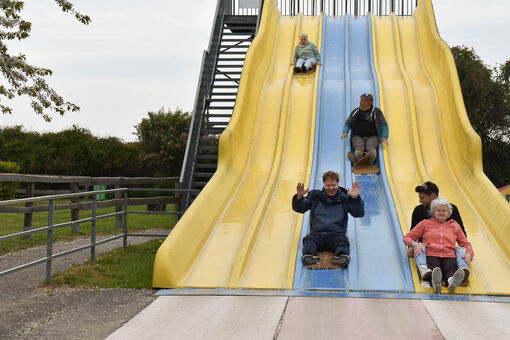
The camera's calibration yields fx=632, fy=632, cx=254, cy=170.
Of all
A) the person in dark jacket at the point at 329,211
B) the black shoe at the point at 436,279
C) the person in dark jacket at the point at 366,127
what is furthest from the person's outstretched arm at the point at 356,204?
the person in dark jacket at the point at 366,127

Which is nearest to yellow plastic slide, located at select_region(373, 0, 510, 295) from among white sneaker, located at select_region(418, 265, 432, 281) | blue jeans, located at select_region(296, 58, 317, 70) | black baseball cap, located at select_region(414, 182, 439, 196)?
white sneaker, located at select_region(418, 265, 432, 281)

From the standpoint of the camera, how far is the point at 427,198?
7.30 meters

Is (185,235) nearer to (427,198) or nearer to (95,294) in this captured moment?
(95,294)

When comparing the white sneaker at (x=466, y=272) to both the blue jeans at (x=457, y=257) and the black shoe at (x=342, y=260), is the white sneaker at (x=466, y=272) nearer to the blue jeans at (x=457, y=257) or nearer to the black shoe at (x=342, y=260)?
the blue jeans at (x=457, y=257)

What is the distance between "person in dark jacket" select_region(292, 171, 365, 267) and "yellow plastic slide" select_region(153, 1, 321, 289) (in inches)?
14.6

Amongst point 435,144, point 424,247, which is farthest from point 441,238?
point 435,144

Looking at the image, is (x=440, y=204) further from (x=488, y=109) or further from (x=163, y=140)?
(x=488, y=109)

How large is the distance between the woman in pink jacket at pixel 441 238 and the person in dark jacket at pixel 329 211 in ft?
2.37

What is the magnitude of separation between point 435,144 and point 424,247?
4053 mm

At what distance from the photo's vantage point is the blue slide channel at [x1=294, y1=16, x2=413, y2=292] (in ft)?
22.1

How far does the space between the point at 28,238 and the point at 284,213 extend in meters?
5.28

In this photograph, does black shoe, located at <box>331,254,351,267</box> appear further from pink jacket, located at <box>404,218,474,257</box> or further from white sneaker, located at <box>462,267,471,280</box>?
white sneaker, located at <box>462,267,471,280</box>

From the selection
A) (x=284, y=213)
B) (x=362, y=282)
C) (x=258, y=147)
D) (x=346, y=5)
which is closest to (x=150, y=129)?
(x=346, y=5)

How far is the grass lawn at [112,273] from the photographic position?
707cm
